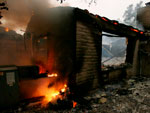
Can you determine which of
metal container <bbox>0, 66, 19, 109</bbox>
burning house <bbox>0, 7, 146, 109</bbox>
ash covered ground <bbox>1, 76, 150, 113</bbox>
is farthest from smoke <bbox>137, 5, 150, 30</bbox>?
metal container <bbox>0, 66, 19, 109</bbox>

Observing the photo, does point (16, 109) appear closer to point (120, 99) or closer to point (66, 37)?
point (66, 37)

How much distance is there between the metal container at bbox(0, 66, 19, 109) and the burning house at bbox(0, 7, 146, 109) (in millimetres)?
838

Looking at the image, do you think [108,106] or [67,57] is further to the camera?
[67,57]

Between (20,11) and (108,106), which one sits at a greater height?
(20,11)

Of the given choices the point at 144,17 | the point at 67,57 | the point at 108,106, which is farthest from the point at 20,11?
the point at 144,17

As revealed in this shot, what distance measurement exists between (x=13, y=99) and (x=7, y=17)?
15.1m

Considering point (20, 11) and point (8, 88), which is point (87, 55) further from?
point (20, 11)

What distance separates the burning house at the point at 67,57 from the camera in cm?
535

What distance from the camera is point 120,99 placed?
5.23m

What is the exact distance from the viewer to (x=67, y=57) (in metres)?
5.65

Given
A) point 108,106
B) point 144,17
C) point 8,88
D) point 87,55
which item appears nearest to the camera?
point 8,88

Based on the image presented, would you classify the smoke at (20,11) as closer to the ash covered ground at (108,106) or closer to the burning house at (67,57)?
the burning house at (67,57)

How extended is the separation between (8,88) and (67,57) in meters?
3.19

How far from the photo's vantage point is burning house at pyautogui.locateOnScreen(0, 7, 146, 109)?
5352mm
